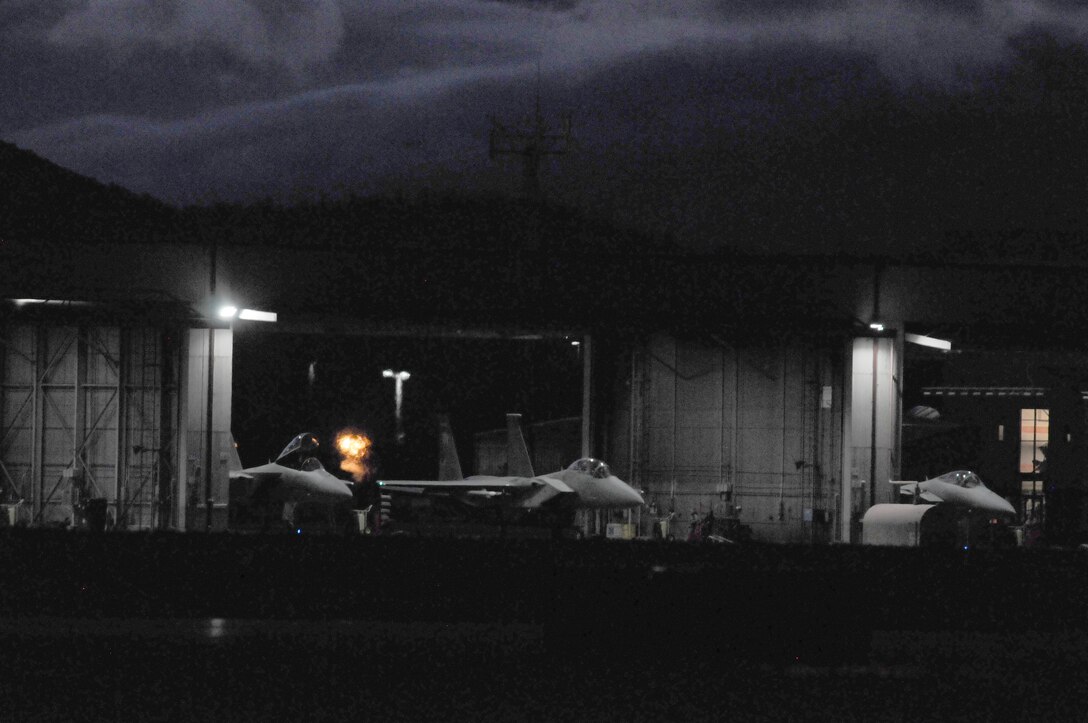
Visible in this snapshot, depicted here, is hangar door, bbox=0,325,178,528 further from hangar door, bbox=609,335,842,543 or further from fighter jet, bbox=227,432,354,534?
hangar door, bbox=609,335,842,543

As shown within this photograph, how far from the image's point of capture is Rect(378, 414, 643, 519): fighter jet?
95.1 ft

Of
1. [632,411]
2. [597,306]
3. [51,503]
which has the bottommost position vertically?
[51,503]

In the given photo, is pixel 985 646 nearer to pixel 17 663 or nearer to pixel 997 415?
pixel 17 663

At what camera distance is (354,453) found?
53188 millimetres

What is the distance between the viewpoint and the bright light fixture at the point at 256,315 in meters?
31.9

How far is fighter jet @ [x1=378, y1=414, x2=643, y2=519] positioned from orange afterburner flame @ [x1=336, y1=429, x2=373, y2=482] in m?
17.7

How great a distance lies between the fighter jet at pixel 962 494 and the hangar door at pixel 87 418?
20.0 m

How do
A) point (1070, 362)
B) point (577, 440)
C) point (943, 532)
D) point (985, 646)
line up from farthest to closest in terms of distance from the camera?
1. point (577, 440)
2. point (1070, 362)
3. point (943, 532)
4. point (985, 646)

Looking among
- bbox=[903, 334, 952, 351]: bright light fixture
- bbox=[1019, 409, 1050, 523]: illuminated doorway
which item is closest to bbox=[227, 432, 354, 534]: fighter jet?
bbox=[903, 334, 952, 351]: bright light fixture

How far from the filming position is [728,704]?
11.4m

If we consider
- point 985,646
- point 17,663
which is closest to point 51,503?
point 17,663

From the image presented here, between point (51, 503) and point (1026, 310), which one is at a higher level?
point (1026, 310)

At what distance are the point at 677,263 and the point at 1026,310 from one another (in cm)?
968

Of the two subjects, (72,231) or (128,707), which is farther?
(72,231)
